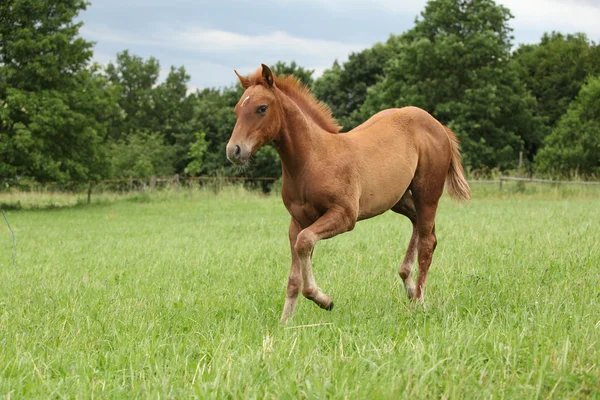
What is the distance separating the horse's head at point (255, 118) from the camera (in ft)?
13.4

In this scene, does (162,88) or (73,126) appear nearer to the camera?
(73,126)

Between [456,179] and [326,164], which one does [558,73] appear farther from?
[326,164]

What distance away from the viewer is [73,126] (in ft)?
87.5

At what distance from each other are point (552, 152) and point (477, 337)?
39.6 metres

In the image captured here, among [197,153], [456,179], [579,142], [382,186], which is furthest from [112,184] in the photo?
[382,186]

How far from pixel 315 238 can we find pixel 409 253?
1.79 meters

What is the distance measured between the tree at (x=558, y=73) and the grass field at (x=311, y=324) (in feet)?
132

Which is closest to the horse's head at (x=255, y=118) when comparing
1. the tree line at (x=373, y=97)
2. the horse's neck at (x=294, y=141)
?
the horse's neck at (x=294, y=141)

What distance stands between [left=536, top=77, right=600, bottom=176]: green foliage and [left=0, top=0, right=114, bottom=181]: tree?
98.3 feet

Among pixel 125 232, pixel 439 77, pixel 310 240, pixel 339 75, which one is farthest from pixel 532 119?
pixel 310 240

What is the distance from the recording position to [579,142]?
38.2 metres

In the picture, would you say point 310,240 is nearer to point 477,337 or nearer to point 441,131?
point 477,337

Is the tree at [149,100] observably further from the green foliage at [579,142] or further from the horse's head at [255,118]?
the horse's head at [255,118]

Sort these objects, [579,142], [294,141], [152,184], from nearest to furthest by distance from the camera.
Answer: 1. [294,141]
2. [152,184]
3. [579,142]
